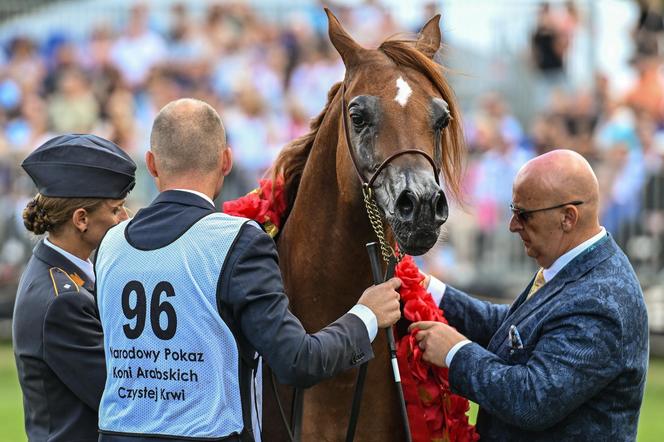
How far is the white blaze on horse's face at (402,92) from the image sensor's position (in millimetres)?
3732

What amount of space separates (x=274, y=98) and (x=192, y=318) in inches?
406

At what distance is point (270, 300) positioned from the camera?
3.21m

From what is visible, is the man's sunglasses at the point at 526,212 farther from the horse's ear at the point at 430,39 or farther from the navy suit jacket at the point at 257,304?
the navy suit jacket at the point at 257,304

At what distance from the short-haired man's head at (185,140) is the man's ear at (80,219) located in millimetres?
501

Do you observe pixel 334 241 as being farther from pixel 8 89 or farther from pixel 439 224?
pixel 8 89

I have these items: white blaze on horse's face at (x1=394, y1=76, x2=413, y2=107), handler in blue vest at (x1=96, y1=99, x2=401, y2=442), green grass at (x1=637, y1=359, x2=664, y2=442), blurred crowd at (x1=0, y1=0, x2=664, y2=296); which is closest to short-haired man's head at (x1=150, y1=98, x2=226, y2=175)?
handler in blue vest at (x1=96, y1=99, x2=401, y2=442)

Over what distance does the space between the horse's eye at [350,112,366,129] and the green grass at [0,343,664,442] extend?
17.2 ft

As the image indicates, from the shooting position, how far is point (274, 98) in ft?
44.0

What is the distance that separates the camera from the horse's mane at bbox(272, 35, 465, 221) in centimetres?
389

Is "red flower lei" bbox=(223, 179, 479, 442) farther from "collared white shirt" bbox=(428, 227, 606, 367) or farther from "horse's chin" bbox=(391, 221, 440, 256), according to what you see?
"horse's chin" bbox=(391, 221, 440, 256)

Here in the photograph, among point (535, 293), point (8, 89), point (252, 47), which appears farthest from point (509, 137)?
point (535, 293)

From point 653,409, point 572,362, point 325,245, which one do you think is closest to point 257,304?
point 325,245

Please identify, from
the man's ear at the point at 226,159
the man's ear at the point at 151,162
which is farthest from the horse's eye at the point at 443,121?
the man's ear at the point at 151,162

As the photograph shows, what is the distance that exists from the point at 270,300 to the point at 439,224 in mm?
635
